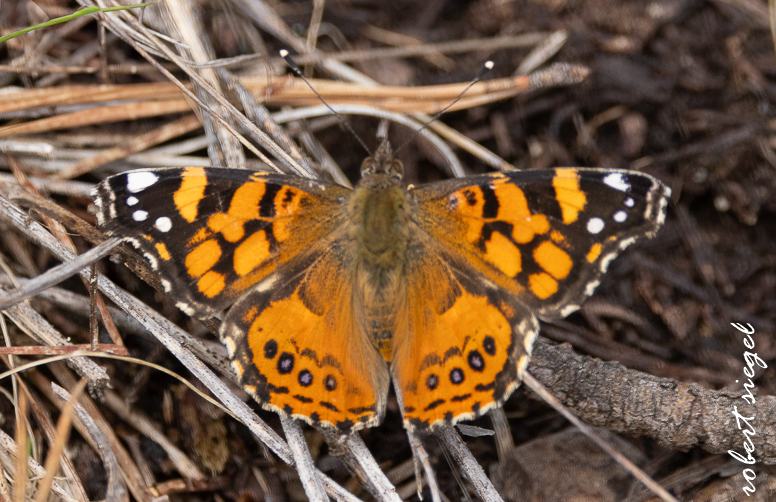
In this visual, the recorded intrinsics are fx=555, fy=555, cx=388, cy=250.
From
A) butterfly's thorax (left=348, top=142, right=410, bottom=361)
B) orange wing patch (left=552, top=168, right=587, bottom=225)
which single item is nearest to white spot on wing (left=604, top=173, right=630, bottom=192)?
orange wing patch (left=552, top=168, right=587, bottom=225)

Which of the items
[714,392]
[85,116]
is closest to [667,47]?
[714,392]

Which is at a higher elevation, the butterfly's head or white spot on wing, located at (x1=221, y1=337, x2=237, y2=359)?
the butterfly's head

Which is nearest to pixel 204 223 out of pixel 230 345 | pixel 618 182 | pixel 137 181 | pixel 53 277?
pixel 137 181

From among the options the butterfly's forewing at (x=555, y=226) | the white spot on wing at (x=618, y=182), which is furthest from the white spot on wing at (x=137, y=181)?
the white spot on wing at (x=618, y=182)

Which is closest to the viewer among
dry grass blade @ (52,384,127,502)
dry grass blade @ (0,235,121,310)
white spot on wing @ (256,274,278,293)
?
dry grass blade @ (52,384,127,502)

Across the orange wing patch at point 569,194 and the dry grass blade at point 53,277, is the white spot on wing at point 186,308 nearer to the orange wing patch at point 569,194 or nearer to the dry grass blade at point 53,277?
the dry grass blade at point 53,277

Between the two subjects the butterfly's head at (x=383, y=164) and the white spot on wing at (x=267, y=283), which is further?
the butterfly's head at (x=383, y=164)

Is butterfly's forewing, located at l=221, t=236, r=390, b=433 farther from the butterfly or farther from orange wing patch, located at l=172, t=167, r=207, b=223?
Answer: orange wing patch, located at l=172, t=167, r=207, b=223
